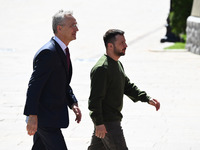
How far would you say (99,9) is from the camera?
38.8 m

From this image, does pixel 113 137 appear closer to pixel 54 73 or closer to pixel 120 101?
pixel 120 101

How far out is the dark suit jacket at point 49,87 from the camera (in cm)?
409

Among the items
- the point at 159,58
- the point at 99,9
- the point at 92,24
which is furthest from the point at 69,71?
the point at 99,9

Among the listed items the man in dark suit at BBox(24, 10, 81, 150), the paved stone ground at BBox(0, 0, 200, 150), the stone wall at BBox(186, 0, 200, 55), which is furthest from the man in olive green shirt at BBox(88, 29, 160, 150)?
the stone wall at BBox(186, 0, 200, 55)

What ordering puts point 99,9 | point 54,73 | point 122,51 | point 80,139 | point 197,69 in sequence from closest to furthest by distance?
point 54,73 < point 122,51 < point 80,139 < point 197,69 < point 99,9

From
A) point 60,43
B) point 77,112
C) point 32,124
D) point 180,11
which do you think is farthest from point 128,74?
point 180,11

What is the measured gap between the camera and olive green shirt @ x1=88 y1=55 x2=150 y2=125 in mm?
4395

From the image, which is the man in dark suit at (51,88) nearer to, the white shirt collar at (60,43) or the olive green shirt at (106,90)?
the white shirt collar at (60,43)

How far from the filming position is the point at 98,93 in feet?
14.4

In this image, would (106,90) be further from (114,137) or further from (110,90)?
(114,137)

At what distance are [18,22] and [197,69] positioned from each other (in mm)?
20010

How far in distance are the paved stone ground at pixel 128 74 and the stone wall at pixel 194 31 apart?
1.33ft

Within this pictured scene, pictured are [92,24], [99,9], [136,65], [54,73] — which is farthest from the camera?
[99,9]

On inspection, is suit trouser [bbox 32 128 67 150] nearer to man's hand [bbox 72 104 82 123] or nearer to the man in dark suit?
the man in dark suit
